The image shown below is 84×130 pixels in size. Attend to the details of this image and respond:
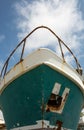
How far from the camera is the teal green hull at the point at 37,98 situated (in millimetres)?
6984

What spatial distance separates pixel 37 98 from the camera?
276 inches

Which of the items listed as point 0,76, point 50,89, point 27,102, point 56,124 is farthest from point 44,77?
point 0,76

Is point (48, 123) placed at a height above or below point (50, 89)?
below

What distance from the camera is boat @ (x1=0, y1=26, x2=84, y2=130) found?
699 centimetres

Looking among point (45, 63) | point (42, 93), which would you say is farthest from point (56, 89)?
point (45, 63)

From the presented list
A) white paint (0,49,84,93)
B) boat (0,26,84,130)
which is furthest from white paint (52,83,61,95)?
white paint (0,49,84,93)

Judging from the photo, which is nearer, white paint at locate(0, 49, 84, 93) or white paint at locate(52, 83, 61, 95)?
white paint at locate(52, 83, 61, 95)

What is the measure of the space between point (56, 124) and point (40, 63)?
5.68 feet

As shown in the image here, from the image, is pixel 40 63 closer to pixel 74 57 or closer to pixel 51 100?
pixel 51 100

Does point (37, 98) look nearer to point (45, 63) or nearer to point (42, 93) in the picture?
point (42, 93)

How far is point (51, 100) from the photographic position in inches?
281

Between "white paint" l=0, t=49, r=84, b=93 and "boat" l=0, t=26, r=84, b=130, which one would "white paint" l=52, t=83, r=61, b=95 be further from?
"white paint" l=0, t=49, r=84, b=93

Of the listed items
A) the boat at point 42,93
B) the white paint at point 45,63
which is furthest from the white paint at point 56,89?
the white paint at point 45,63

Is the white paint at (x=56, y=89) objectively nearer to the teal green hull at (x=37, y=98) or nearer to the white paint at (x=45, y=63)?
the teal green hull at (x=37, y=98)
